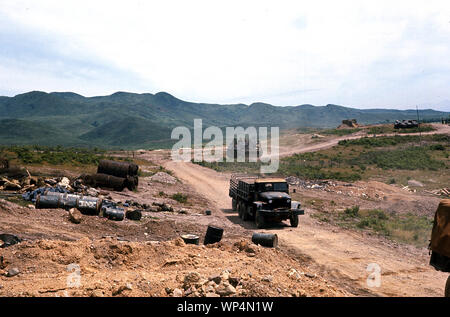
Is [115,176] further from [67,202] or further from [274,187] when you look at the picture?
[274,187]

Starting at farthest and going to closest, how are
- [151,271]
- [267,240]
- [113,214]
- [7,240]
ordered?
1. [113,214]
2. [267,240]
3. [7,240]
4. [151,271]

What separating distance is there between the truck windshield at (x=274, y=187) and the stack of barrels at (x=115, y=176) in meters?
11.9

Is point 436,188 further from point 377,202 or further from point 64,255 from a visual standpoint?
point 64,255

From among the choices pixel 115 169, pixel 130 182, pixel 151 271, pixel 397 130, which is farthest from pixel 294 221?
pixel 397 130

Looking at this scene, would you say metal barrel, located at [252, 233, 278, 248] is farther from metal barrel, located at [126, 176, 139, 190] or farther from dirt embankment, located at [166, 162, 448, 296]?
metal barrel, located at [126, 176, 139, 190]

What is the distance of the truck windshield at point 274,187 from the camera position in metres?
20.1

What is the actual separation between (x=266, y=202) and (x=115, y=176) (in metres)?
13.5

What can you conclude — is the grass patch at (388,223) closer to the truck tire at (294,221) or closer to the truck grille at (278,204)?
the truck tire at (294,221)

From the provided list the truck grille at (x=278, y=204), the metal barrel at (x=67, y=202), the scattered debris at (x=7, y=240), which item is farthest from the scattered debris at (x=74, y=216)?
the truck grille at (x=278, y=204)

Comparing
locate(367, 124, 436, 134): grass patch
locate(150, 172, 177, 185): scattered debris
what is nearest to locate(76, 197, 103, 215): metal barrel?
locate(150, 172, 177, 185): scattered debris

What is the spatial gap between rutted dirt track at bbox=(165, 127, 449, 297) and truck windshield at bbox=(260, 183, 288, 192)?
2120mm

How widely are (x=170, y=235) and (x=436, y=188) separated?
28053 mm

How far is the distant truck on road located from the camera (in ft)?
62.4

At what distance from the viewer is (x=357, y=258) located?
1463 cm
